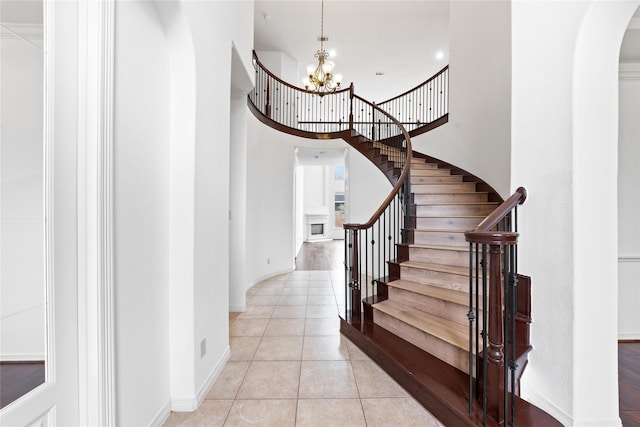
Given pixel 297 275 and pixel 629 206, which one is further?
pixel 297 275

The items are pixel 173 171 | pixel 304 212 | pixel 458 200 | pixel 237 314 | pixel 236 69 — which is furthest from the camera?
pixel 304 212

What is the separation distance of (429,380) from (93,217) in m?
2.18

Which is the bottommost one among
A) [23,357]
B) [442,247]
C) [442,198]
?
[23,357]

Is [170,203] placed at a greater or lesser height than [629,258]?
greater

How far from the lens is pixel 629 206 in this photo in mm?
2732

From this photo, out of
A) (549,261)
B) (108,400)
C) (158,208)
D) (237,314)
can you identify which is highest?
(158,208)

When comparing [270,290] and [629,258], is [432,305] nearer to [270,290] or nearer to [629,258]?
[629,258]

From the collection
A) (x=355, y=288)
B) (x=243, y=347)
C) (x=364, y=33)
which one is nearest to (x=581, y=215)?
(x=355, y=288)

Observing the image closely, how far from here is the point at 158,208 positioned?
1.65 m

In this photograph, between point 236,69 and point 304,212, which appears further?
point 304,212

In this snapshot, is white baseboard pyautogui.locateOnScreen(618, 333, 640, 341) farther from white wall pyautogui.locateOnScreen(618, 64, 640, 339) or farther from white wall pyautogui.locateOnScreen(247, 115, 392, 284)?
white wall pyautogui.locateOnScreen(247, 115, 392, 284)

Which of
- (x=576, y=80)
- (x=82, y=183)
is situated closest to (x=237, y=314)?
(x=82, y=183)

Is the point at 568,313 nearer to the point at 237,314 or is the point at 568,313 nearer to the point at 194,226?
the point at 194,226

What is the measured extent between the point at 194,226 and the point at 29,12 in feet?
3.85
